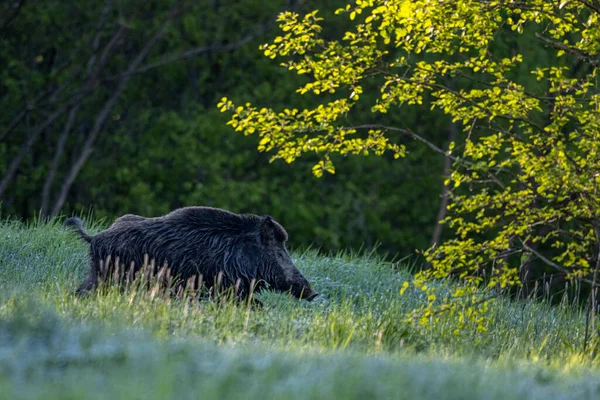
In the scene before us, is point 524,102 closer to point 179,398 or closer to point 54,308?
point 54,308

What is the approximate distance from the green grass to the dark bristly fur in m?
0.34

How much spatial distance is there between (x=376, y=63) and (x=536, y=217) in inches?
86.3

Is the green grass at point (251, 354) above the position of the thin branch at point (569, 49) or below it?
below

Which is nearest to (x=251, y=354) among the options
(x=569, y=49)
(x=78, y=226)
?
(x=78, y=226)

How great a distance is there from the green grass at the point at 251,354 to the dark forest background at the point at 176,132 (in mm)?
11790

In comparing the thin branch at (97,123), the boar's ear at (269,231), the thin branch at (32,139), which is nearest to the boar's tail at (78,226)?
the boar's ear at (269,231)

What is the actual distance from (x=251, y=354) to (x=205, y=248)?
304 cm

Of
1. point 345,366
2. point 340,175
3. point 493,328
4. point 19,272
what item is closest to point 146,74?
point 340,175

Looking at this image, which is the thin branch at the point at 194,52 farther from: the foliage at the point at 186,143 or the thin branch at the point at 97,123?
the foliage at the point at 186,143

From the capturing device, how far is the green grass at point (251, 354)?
15.4ft

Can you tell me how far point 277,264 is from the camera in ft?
28.8

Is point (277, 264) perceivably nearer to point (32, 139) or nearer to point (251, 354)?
point (251, 354)

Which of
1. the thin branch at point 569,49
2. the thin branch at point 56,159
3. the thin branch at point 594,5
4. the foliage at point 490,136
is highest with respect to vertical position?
the thin branch at point 594,5

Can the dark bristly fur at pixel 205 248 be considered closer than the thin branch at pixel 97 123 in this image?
Yes
